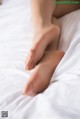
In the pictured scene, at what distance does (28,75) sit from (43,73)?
44 millimetres

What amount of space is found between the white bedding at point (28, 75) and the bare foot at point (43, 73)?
0.02m

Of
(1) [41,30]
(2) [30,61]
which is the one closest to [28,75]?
(2) [30,61]

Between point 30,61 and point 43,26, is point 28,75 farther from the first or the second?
point 43,26

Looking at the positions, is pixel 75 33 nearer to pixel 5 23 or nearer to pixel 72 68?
pixel 72 68

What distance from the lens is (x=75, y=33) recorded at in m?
0.74

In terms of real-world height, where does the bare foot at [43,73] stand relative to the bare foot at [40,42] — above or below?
below

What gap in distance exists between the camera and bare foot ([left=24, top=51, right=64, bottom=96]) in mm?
594

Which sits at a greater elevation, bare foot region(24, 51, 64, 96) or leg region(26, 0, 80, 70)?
leg region(26, 0, 80, 70)

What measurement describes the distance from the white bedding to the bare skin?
2cm

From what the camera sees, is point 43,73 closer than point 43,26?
Yes

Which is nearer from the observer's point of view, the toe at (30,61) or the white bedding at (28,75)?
the white bedding at (28,75)

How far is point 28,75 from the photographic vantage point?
65cm

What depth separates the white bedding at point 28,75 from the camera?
0.51 meters

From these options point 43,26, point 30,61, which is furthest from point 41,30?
point 30,61
